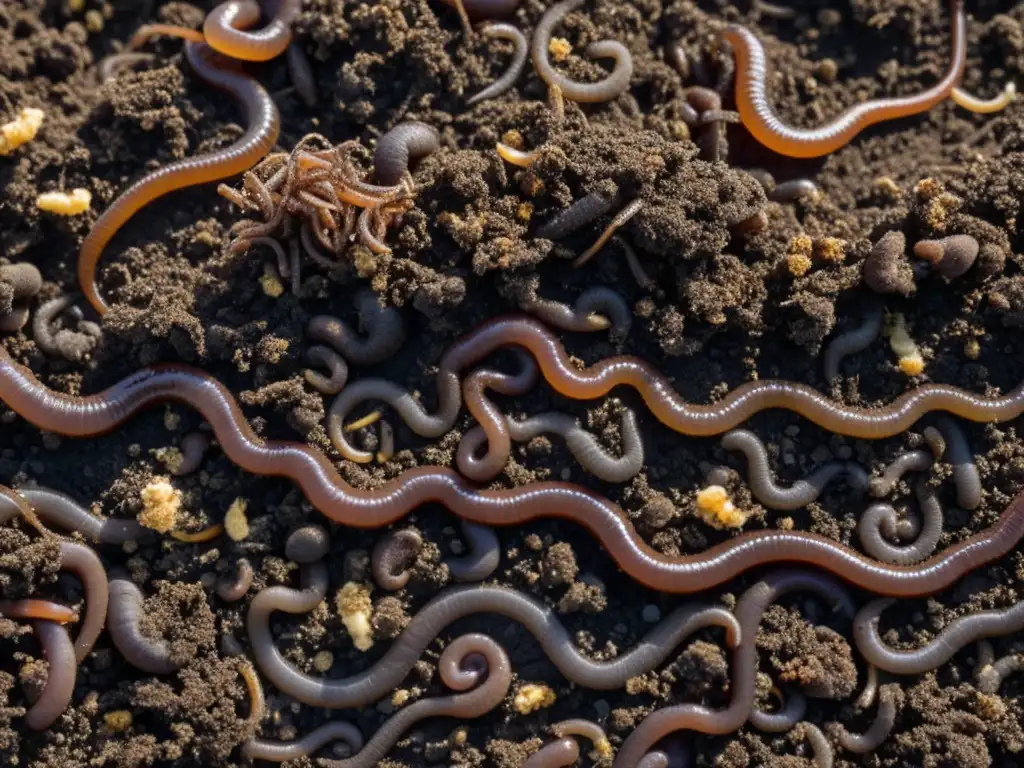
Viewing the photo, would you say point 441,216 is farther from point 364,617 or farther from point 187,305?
point 364,617

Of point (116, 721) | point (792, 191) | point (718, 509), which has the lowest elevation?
point (116, 721)

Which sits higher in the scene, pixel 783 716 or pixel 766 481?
pixel 766 481

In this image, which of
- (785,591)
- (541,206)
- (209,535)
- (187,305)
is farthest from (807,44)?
(209,535)

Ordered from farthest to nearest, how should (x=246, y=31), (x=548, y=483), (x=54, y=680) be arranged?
(x=246, y=31)
(x=548, y=483)
(x=54, y=680)

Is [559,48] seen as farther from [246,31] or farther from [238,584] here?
[238,584]

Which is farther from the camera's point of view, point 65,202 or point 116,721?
point 65,202

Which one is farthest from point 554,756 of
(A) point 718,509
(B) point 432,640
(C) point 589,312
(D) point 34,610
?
(D) point 34,610
